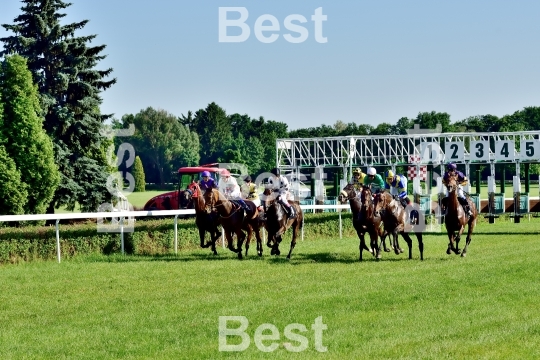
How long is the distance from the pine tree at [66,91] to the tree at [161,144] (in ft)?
193

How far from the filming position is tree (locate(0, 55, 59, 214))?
26141 millimetres

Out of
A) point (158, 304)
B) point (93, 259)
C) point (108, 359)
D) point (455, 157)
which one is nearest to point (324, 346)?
point (108, 359)

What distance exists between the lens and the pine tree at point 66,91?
28.6 m

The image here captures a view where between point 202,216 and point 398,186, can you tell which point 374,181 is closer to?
point 398,186

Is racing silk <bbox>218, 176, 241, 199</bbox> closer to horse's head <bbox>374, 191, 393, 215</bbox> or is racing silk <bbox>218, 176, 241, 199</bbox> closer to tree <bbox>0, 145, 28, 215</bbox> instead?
horse's head <bbox>374, 191, 393, 215</bbox>

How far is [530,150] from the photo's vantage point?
1438 inches

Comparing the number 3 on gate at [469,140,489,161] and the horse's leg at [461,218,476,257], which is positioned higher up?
the number 3 on gate at [469,140,489,161]


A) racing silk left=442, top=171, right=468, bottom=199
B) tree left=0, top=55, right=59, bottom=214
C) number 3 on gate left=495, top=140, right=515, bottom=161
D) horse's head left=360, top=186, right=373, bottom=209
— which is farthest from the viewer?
number 3 on gate left=495, top=140, right=515, bottom=161

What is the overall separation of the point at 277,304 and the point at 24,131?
17700 millimetres

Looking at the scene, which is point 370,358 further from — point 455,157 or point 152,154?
point 152,154

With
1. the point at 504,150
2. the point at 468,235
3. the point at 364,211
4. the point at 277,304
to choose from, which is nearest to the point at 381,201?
the point at 364,211

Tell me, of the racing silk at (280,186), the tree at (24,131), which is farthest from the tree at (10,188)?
the racing silk at (280,186)

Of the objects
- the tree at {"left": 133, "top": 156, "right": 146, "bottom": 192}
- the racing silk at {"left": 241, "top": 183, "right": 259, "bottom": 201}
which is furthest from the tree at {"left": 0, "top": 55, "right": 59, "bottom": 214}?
the tree at {"left": 133, "top": 156, "right": 146, "bottom": 192}

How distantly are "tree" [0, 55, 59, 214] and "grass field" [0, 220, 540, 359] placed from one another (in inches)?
419
